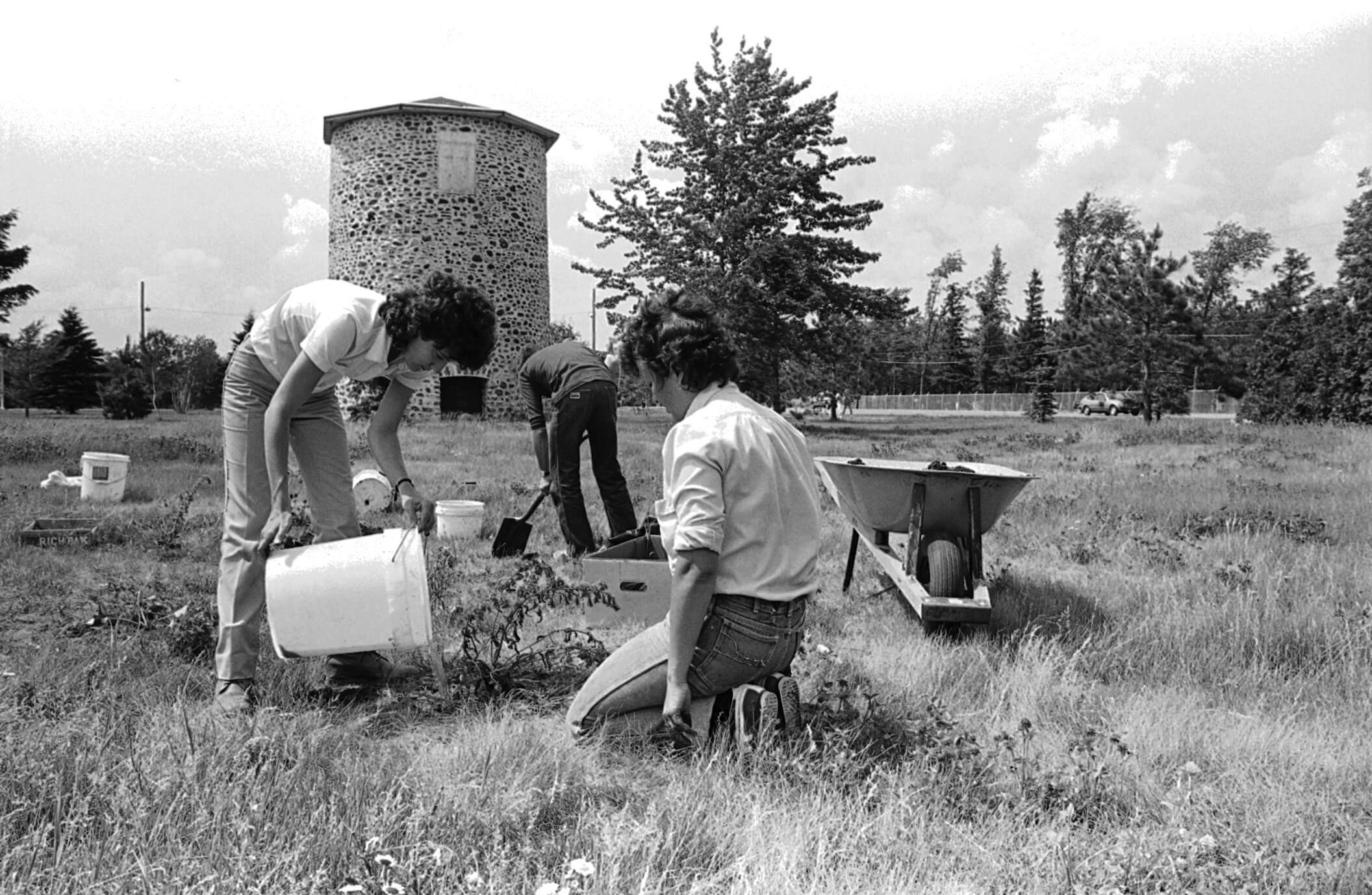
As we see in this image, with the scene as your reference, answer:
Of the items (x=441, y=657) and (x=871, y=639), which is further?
(x=871, y=639)

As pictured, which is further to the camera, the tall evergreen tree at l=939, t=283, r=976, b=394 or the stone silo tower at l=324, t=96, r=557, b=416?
the tall evergreen tree at l=939, t=283, r=976, b=394

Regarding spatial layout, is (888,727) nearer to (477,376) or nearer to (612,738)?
(612,738)

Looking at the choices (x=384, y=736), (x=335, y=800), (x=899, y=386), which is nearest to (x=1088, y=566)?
(x=384, y=736)

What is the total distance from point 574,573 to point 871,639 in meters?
1.95

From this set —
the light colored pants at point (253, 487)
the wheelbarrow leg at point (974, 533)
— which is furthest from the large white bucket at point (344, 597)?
the wheelbarrow leg at point (974, 533)

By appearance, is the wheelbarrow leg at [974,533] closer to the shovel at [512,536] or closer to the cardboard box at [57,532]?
the shovel at [512,536]

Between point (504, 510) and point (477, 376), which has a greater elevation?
point (477, 376)

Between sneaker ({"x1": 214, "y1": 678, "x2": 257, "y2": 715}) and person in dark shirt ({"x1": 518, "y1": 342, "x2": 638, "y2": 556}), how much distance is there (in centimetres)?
287

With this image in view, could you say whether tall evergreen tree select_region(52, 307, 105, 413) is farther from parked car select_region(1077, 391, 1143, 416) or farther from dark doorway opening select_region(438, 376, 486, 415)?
parked car select_region(1077, 391, 1143, 416)

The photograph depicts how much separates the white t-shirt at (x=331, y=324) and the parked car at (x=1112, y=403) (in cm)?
4102

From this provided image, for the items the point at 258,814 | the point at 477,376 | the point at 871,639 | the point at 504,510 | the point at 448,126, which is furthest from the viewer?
the point at 477,376

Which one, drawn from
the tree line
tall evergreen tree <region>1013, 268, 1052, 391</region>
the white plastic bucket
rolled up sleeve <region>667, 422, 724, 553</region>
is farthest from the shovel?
tall evergreen tree <region>1013, 268, 1052, 391</region>

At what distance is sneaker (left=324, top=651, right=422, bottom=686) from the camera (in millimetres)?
3453

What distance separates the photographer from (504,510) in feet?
26.3
